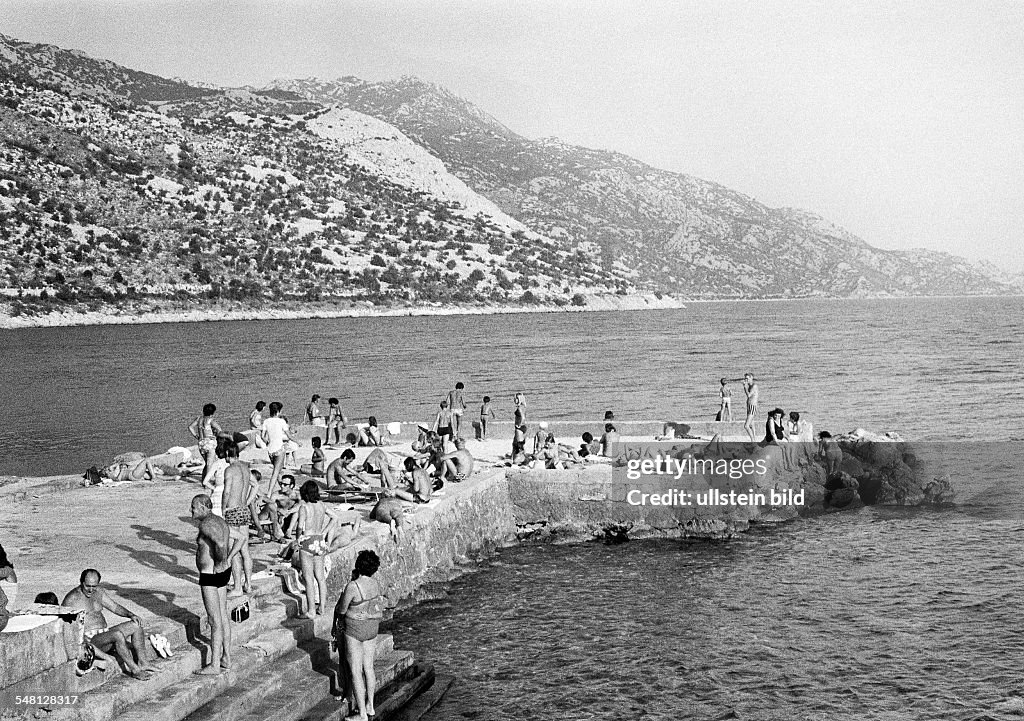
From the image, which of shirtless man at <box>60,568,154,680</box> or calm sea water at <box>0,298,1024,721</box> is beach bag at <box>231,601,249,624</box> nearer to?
shirtless man at <box>60,568,154,680</box>

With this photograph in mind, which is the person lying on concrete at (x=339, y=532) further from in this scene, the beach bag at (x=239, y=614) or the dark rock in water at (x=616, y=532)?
the dark rock in water at (x=616, y=532)

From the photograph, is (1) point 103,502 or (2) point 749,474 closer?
(1) point 103,502

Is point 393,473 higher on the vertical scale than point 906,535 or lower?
higher

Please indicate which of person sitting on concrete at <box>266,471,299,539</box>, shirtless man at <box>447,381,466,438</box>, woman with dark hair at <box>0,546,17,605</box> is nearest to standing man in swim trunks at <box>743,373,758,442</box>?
shirtless man at <box>447,381,466,438</box>

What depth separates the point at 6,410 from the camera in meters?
49.2

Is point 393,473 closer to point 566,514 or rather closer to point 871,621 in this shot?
point 566,514

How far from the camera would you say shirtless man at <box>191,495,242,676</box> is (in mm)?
10422

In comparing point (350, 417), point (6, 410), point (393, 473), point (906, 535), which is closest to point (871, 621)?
point (906, 535)

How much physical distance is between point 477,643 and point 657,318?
150 metres

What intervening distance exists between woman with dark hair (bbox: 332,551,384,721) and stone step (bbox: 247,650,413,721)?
52 cm

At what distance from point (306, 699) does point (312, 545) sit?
258cm

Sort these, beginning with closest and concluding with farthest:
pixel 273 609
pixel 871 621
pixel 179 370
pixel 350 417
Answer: pixel 273 609, pixel 871 621, pixel 350 417, pixel 179 370

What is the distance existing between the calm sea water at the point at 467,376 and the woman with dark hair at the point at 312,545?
2251 cm

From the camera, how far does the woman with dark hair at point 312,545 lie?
12.9 meters
